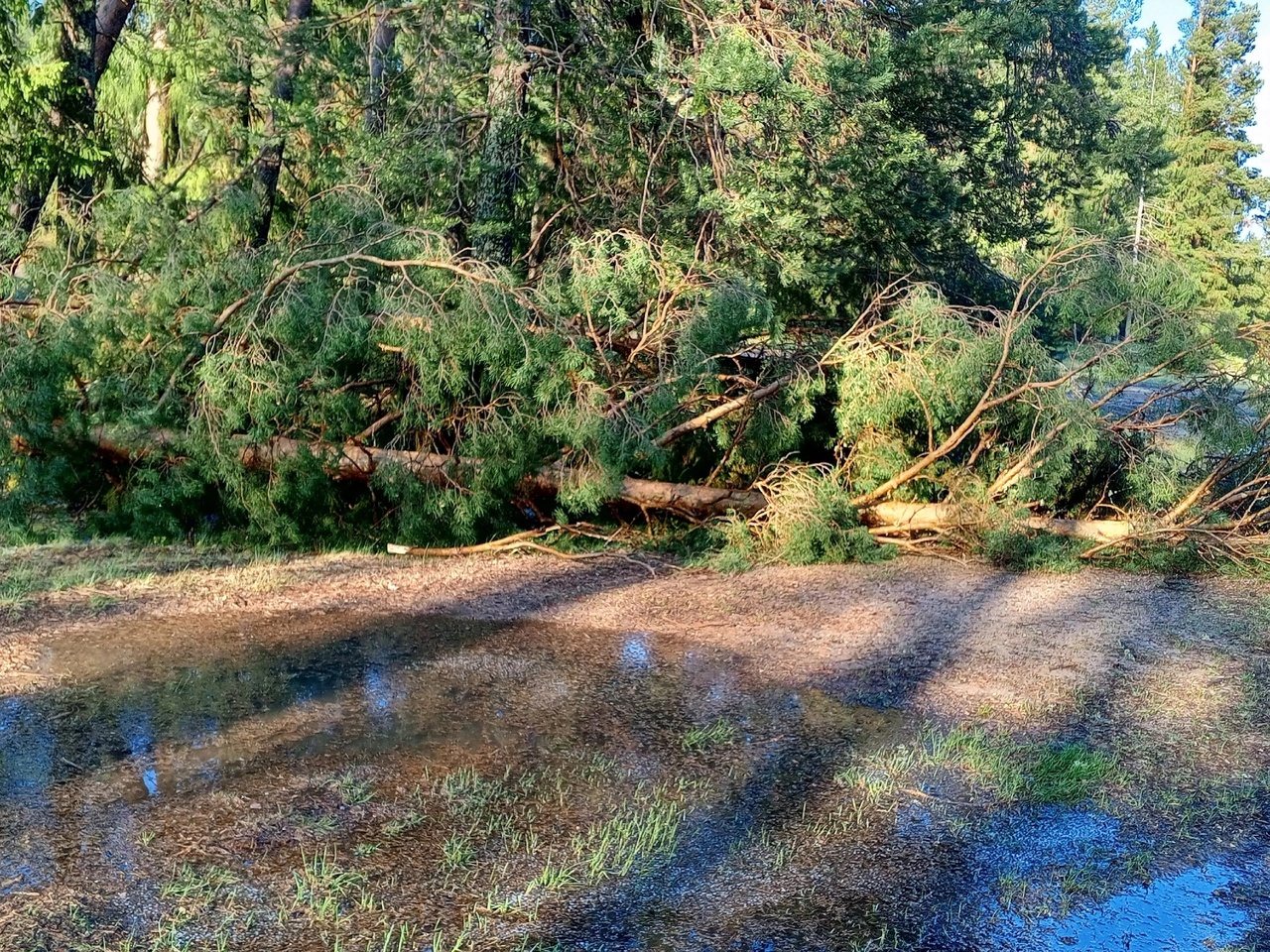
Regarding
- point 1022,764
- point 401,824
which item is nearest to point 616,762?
point 401,824

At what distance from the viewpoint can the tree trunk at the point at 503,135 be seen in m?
10.5

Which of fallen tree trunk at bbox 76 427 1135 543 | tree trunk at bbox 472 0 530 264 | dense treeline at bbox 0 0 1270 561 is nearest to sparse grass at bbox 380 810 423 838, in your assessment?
dense treeline at bbox 0 0 1270 561

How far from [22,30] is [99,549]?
6218mm

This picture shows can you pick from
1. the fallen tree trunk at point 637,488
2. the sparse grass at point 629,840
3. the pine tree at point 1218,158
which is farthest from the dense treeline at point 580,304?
the pine tree at point 1218,158

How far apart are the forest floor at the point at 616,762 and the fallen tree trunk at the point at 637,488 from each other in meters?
0.78

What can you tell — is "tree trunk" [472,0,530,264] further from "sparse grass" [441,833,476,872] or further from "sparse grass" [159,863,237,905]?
"sparse grass" [159,863,237,905]

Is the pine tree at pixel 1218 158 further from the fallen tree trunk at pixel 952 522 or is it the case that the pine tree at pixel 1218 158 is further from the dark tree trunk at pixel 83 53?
the dark tree trunk at pixel 83 53

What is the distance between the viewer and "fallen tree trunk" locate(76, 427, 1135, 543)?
27.7ft

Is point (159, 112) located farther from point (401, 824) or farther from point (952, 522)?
point (401, 824)

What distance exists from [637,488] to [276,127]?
15.8 ft

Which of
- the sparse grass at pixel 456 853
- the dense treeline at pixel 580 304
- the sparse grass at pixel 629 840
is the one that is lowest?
the sparse grass at pixel 629 840

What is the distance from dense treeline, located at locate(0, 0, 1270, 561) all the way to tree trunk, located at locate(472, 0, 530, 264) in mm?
32

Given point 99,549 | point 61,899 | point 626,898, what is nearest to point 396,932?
point 626,898

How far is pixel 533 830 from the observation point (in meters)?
4.38
